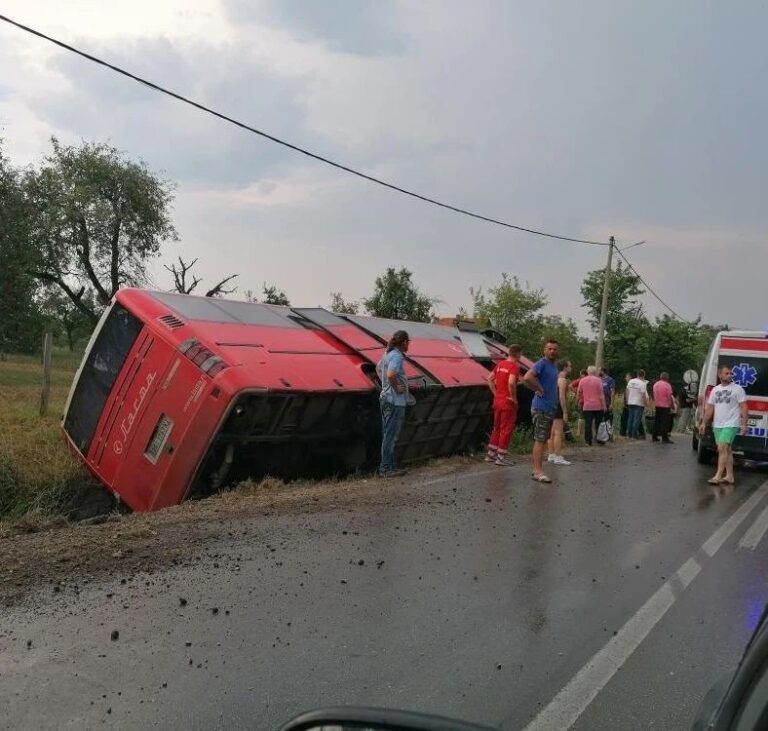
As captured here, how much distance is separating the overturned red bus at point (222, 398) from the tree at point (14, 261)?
50.8 ft

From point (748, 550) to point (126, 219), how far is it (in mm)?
30979

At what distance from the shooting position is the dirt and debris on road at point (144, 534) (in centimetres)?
505

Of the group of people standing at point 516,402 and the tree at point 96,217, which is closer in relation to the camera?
the group of people standing at point 516,402

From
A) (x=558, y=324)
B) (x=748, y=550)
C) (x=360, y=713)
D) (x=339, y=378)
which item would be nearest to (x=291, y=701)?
(x=360, y=713)

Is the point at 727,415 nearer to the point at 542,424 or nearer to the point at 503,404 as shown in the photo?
the point at 542,424

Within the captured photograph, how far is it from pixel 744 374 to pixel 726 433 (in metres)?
2.85

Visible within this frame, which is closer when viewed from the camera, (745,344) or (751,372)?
(751,372)

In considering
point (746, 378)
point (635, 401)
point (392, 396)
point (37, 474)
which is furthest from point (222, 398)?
point (635, 401)

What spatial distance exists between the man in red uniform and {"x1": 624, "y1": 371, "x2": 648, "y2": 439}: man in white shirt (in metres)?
8.02

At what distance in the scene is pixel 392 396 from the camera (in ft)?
29.9

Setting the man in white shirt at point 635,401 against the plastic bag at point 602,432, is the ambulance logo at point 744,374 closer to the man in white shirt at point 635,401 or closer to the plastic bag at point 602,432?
the plastic bag at point 602,432

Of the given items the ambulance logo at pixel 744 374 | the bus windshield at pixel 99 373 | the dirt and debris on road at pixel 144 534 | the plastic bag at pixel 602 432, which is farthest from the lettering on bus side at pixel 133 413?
the plastic bag at pixel 602 432

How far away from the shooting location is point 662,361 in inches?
1709

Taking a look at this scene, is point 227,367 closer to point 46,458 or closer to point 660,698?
point 46,458
